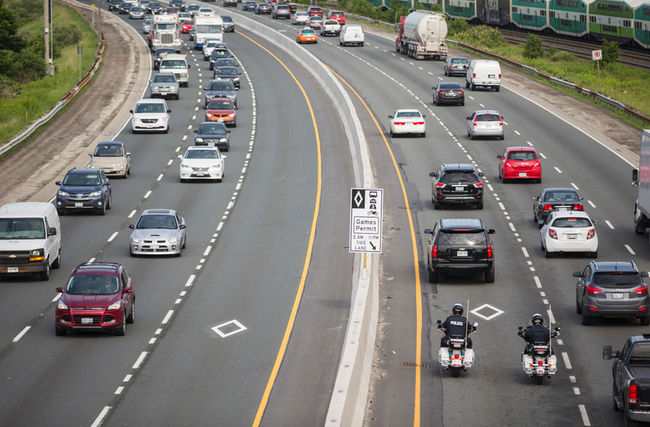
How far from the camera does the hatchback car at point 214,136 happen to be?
5788 cm

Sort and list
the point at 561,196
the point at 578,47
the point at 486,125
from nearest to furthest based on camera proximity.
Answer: the point at 561,196, the point at 486,125, the point at 578,47

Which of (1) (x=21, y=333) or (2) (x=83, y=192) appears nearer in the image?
(1) (x=21, y=333)

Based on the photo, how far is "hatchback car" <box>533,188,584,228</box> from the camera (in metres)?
41.0

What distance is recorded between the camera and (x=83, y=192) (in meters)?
43.7

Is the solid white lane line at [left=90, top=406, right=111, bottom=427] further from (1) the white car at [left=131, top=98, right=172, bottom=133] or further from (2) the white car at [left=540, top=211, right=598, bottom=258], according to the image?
(1) the white car at [left=131, top=98, right=172, bottom=133]

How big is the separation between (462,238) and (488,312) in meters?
2.96

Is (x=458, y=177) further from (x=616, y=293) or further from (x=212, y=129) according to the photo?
(x=212, y=129)

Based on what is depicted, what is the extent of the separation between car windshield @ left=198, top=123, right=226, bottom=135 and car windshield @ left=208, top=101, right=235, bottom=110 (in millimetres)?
6694

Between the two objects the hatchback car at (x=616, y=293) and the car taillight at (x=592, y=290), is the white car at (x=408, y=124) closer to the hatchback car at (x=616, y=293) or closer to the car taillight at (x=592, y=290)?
the hatchback car at (x=616, y=293)

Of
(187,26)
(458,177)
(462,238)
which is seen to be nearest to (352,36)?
(187,26)

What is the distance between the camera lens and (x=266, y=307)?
3064 cm

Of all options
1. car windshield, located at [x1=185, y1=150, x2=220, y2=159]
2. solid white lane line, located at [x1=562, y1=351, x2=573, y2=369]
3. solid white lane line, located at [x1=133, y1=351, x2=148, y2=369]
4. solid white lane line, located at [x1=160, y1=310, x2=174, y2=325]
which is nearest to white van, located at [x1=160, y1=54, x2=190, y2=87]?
car windshield, located at [x1=185, y1=150, x2=220, y2=159]

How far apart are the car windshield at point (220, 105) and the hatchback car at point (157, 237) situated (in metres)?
29.0

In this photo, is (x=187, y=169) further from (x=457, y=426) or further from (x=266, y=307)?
(x=457, y=426)
